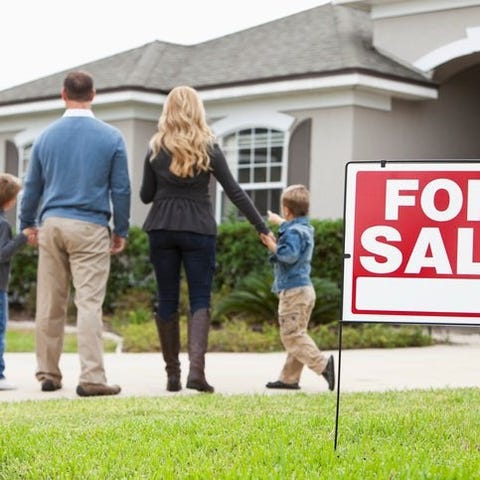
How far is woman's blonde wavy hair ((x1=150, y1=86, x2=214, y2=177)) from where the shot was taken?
8.61m

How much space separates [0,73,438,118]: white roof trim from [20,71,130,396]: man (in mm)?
→ 8721

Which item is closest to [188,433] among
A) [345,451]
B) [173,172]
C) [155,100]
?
[345,451]

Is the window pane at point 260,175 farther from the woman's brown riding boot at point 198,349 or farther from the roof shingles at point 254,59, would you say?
the woman's brown riding boot at point 198,349

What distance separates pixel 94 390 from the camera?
847 cm

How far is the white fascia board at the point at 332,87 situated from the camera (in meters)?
17.0

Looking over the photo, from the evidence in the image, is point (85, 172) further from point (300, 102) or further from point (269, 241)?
point (300, 102)

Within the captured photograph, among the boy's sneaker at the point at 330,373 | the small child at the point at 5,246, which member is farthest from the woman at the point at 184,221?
the small child at the point at 5,246

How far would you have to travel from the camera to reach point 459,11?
17.5m

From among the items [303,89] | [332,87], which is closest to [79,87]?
[332,87]

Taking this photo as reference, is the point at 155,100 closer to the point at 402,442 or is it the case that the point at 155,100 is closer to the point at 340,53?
the point at 340,53

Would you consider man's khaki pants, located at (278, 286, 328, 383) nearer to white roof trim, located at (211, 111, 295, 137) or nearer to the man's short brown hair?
the man's short brown hair

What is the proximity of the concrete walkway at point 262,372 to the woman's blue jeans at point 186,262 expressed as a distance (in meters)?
0.70

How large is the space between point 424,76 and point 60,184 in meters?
10.3

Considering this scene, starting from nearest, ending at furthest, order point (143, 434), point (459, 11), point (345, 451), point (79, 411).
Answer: point (345, 451) < point (143, 434) < point (79, 411) < point (459, 11)
